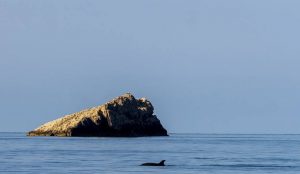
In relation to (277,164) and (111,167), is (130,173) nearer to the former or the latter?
(111,167)

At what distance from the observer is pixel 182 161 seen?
111562 millimetres

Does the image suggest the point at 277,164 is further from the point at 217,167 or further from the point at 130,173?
the point at 130,173

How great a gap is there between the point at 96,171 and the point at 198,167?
14356 millimetres

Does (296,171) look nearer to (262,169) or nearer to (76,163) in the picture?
(262,169)

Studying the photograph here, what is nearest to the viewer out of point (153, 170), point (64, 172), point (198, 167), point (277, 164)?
point (64, 172)

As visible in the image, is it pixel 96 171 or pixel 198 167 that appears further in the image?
pixel 198 167

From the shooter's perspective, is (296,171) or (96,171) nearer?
(96,171)

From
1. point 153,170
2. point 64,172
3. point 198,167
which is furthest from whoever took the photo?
point 198,167

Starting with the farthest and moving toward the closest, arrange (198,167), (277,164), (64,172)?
1. (277,164)
2. (198,167)
3. (64,172)

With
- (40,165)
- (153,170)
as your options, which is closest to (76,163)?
(40,165)

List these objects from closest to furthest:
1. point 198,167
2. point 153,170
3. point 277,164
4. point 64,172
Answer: point 64,172 < point 153,170 < point 198,167 < point 277,164

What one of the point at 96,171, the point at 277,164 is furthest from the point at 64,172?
the point at 277,164

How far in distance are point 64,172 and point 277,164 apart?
1210 inches

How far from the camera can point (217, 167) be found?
9950 centimetres
